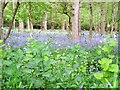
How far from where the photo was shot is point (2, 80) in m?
2.43

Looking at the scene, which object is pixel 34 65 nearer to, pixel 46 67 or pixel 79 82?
pixel 46 67

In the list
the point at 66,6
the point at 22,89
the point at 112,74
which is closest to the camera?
the point at 112,74

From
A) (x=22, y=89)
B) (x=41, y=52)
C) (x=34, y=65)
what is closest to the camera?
(x=22, y=89)

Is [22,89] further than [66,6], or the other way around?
[66,6]

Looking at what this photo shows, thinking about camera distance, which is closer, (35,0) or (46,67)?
(46,67)

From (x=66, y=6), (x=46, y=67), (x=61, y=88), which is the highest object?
(x=66, y=6)

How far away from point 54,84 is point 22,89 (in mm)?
302

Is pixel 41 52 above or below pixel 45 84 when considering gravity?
above

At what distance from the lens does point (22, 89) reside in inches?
88.7

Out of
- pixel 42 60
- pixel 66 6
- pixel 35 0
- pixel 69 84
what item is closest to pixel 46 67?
pixel 42 60

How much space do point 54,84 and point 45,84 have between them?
78 millimetres

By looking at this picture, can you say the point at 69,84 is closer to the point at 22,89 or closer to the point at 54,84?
the point at 54,84

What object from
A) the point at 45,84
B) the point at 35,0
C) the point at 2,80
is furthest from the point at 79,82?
the point at 35,0

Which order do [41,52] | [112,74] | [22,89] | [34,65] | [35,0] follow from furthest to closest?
[35,0] → [41,52] → [34,65] → [22,89] → [112,74]
